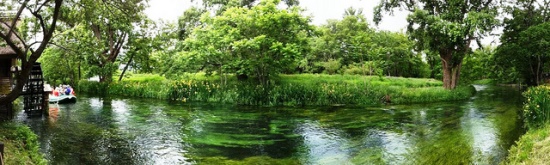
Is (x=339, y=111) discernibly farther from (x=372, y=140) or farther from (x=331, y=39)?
(x=331, y=39)

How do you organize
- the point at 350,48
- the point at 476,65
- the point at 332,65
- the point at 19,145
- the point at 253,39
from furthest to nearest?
the point at 476,65 → the point at 350,48 → the point at 332,65 → the point at 253,39 → the point at 19,145

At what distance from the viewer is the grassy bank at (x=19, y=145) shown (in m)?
8.85

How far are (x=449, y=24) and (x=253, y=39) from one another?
12656 mm

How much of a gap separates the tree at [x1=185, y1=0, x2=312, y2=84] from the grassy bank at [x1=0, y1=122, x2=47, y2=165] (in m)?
14.3

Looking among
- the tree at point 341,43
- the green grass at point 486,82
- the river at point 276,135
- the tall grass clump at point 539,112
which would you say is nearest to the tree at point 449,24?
the river at point 276,135

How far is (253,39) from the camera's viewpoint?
24484 mm

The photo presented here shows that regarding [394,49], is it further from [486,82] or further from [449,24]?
[486,82]

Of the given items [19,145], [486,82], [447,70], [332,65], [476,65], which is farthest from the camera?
[486,82]

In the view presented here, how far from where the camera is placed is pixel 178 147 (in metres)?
12.7

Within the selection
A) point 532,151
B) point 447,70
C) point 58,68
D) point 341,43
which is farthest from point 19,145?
point 341,43

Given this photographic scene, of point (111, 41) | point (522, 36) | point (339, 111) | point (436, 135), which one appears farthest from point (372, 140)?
point (111, 41)

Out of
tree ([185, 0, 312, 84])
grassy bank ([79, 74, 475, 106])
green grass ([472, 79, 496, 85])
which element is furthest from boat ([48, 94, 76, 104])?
green grass ([472, 79, 496, 85])

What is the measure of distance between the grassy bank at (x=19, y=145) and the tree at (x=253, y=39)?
14305 millimetres

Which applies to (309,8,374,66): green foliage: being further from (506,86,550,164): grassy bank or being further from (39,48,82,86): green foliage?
(506,86,550,164): grassy bank
